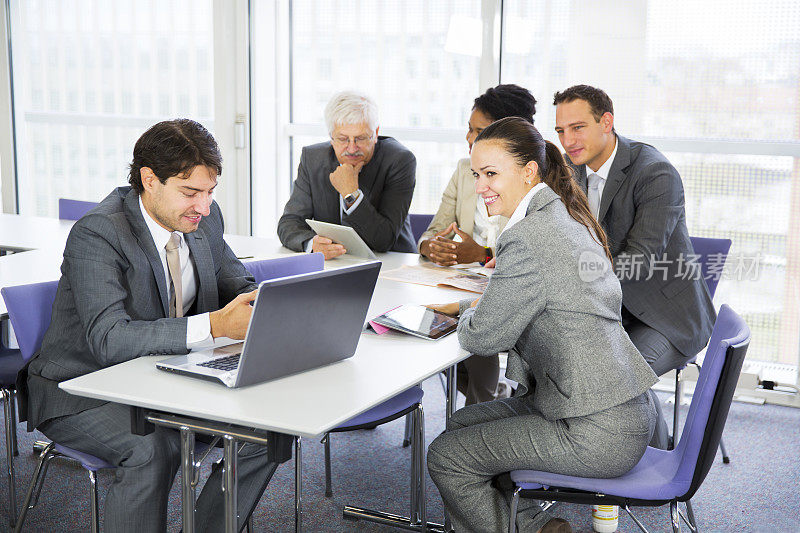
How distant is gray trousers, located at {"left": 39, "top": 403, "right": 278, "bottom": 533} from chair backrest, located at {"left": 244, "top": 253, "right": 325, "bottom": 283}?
29.7 inches

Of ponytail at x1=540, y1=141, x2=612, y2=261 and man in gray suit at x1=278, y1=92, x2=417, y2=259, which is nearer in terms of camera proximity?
ponytail at x1=540, y1=141, x2=612, y2=261

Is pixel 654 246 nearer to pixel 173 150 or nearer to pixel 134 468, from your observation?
pixel 173 150

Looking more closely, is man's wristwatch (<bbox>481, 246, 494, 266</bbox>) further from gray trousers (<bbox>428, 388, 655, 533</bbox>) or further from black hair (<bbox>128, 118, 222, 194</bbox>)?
black hair (<bbox>128, 118, 222, 194</bbox>)

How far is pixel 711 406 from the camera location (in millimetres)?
1946

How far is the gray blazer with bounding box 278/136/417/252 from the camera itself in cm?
369

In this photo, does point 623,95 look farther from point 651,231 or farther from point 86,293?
point 86,293

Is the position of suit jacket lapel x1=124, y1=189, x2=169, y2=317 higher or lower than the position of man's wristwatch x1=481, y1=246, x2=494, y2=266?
higher

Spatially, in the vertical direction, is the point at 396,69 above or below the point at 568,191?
above

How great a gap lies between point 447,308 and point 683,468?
0.80 m

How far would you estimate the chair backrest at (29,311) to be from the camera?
231cm

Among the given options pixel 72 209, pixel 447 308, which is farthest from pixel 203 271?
pixel 72 209

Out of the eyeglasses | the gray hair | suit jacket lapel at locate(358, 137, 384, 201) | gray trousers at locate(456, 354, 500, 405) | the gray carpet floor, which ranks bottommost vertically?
the gray carpet floor

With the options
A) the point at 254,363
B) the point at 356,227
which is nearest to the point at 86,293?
the point at 254,363

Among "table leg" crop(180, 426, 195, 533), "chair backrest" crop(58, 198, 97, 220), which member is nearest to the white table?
"chair backrest" crop(58, 198, 97, 220)
